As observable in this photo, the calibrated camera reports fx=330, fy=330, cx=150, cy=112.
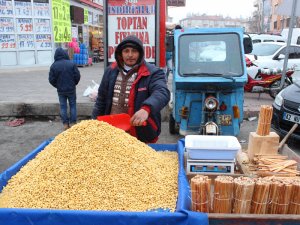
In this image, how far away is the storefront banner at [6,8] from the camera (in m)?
12.5

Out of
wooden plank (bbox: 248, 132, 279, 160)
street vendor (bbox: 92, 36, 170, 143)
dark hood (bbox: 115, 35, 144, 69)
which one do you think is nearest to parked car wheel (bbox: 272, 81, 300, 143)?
wooden plank (bbox: 248, 132, 279, 160)

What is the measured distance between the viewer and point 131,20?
19.3 ft

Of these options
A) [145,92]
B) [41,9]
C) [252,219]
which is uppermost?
[41,9]

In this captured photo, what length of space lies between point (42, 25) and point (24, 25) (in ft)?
2.71

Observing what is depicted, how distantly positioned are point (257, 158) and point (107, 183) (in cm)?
115

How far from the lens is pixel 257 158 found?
2.42 meters

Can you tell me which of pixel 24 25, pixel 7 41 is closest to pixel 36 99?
pixel 7 41

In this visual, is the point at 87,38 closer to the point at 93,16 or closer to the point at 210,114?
the point at 93,16

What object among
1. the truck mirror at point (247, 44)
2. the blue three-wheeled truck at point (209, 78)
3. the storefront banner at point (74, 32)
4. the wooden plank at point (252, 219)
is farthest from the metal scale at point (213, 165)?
the storefront banner at point (74, 32)

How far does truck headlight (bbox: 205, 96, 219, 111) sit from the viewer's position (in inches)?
187

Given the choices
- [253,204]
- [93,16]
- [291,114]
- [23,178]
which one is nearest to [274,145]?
[253,204]

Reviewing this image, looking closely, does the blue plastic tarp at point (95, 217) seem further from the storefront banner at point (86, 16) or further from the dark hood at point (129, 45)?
the storefront banner at point (86, 16)

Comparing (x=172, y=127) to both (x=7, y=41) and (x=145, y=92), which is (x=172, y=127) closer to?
(x=145, y=92)

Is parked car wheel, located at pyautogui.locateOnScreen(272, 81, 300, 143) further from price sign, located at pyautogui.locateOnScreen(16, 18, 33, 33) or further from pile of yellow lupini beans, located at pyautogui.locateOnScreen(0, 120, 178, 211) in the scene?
price sign, located at pyautogui.locateOnScreen(16, 18, 33, 33)
